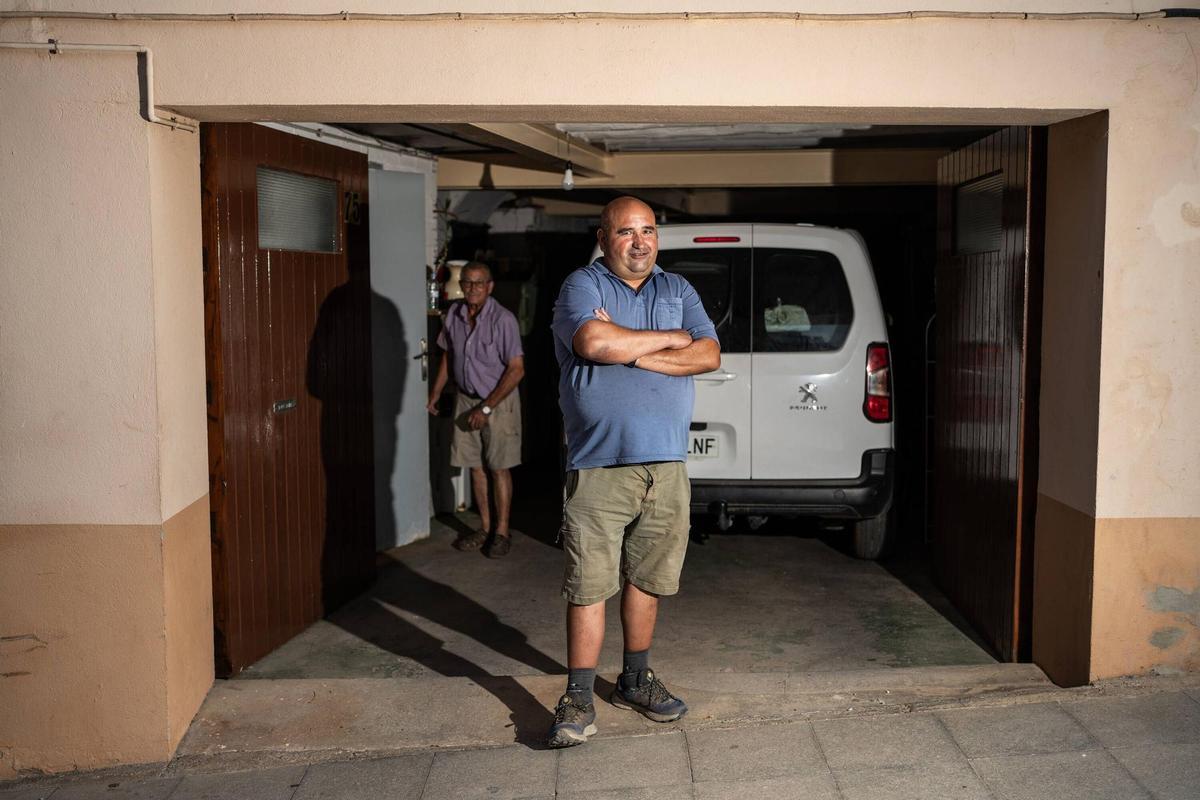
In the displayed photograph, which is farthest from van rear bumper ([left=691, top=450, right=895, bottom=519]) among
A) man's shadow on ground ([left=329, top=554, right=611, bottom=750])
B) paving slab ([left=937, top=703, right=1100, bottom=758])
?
paving slab ([left=937, top=703, right=1100, bottom=758])

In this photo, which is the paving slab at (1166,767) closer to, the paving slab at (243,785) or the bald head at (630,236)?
the bald head at (630,236)

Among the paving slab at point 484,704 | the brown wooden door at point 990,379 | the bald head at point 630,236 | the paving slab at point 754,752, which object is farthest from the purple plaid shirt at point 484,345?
the paving slab at point 754,752

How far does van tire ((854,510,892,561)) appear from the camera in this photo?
7.22 metres

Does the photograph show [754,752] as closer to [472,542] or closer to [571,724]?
[571,724]

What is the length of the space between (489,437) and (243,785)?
142 inches

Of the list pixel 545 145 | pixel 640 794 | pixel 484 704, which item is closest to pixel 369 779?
pixel 484 704

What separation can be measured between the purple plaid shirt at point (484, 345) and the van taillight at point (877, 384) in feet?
6.95

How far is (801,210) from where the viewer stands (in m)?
12.2

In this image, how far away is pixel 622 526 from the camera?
429 cm

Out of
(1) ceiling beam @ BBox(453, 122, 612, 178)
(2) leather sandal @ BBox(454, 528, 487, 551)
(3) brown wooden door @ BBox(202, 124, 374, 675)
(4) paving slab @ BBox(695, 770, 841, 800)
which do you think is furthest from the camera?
(2) leather sandal @ BBox(454, 528, 487, 551)

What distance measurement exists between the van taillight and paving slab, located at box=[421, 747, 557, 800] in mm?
3315

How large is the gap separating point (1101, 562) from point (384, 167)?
17.7ft

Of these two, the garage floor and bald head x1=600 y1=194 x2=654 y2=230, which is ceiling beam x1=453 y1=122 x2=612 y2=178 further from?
the garage floor

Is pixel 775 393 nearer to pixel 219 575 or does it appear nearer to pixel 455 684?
pixel 455 684
